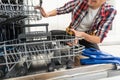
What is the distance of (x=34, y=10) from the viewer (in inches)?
33.1

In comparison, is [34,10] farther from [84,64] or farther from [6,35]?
[84,64]

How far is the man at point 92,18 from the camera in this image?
1035mm

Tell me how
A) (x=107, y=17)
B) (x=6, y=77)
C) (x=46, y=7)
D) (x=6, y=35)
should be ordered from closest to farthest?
1. (x=6, y=77)
2. (x=6, y=35)
3. (x=107, y=17)
4. (x=46, y=7)

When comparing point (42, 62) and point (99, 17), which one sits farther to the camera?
point (99, 17)

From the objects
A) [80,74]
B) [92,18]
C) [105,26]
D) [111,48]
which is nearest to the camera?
[80,74]

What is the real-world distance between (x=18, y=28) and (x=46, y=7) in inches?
26.1

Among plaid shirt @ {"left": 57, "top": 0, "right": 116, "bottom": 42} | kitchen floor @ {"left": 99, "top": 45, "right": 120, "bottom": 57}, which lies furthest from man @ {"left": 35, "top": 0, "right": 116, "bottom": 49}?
kitchen floor @ {"left": 99, "top": 45, "right": 120, "bottom": 57}

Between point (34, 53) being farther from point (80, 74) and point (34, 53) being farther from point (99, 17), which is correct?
point (99, 17)

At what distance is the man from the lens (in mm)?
1035

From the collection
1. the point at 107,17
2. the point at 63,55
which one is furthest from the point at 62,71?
the point at 107,17

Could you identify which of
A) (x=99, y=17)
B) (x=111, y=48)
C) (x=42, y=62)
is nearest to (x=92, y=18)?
(x=99, y=17)

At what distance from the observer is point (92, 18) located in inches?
45.4

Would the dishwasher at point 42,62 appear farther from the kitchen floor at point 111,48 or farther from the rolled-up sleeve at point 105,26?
the kitchen floor at point 111,48

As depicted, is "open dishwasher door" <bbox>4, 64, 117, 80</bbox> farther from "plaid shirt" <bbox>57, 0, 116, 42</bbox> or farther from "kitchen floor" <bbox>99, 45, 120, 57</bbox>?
"kitchen floor" <bbox>99, 45, 120, 57</bbox>
